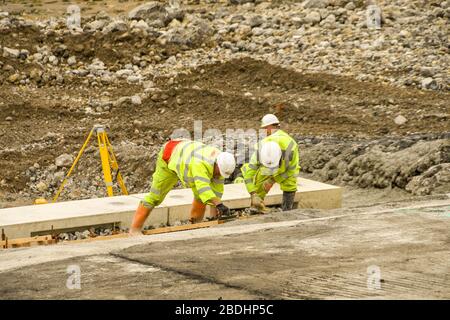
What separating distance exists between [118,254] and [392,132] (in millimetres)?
12542

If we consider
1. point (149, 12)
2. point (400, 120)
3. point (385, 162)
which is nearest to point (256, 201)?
point (385, 162)

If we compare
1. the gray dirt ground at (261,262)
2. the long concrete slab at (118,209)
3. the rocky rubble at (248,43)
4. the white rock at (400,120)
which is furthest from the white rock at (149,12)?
the gray dirt ground at (261,262)

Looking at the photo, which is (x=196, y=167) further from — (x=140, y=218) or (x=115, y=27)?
(x=115, y=27)

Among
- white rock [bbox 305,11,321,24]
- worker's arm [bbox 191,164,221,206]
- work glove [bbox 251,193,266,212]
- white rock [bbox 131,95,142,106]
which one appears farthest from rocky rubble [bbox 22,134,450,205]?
white rock [bbox 305,11,321,24]

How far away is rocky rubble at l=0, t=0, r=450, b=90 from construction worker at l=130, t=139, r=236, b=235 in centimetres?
1302

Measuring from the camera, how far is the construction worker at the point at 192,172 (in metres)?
12.4

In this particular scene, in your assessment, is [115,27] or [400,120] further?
[115,27]

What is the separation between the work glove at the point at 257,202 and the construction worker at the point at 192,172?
4.71ft

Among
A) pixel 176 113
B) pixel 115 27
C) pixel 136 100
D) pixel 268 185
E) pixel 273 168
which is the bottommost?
pixel 268 185

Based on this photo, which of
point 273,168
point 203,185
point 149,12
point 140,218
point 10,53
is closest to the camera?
point 203,185

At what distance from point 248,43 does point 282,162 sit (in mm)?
14387

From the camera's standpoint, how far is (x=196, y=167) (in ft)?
40.8

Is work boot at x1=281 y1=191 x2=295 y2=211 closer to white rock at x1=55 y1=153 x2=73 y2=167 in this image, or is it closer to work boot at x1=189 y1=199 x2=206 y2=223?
work boot at x1=189 y1=199 x2=206 y2=223

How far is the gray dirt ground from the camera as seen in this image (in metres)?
8.49
